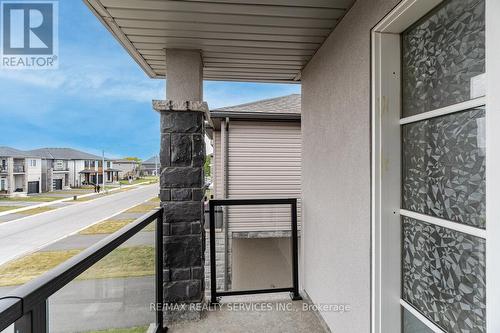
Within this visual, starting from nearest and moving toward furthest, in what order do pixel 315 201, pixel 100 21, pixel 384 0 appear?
1. pixel 384 0
2. pixel 100 21
3. pixel 315 201

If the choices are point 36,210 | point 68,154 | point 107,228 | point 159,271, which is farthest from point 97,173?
point 159,271

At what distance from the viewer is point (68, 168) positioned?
1680cm

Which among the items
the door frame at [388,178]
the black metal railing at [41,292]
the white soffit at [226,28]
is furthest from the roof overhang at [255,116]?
the black metal railing at [41,292]

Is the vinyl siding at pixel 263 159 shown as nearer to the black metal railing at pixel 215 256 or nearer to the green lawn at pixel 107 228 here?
the black metal railing at pixel 215 256

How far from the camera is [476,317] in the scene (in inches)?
40.8

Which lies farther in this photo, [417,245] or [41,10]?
[41,10]

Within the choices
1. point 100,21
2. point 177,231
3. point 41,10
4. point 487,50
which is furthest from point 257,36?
point 41,10

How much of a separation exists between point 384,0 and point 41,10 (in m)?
4.05

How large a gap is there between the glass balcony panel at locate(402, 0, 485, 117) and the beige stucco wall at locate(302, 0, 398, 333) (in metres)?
0.24

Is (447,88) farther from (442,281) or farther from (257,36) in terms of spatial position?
(257,36)

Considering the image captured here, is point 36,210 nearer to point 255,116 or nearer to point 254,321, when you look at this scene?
point 255,116

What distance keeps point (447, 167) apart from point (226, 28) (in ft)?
6.19

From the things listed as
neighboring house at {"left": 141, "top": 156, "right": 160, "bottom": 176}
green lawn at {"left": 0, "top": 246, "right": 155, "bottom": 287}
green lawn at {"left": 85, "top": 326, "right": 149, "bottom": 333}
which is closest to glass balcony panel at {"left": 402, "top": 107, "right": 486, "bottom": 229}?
green lawn at {"left": 0, "top": 246, "right": 155, "bottom": 287}

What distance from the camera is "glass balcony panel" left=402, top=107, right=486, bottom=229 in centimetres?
102
